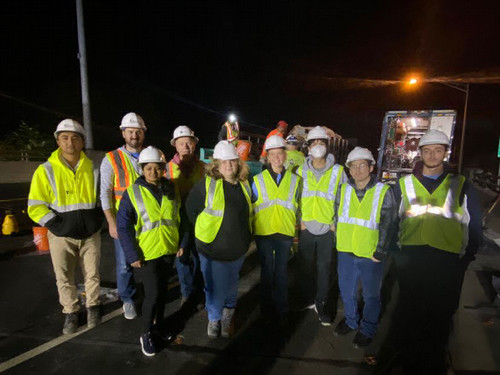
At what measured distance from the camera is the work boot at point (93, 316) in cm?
340

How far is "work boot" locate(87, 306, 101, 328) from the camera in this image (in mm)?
3399

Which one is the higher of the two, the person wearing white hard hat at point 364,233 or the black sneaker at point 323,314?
the person wearing white hard hat at point 364,233

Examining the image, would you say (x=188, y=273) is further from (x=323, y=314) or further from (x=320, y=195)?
(x=320, y=195)

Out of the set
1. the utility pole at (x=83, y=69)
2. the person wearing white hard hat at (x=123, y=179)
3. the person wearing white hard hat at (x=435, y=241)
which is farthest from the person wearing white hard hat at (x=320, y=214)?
the utility pole at (x=83, y=69)

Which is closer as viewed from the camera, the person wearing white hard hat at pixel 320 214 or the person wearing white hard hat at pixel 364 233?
the person wearing white hard hat at pixel 364 233

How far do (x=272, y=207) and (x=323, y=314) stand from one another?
1.44 metres

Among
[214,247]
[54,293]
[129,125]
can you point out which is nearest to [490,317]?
[214,247]

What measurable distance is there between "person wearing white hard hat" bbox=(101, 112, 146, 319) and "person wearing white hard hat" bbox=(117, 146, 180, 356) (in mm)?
575

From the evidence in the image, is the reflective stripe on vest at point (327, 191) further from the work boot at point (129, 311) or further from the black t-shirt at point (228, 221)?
the work boot at point (129, 311)

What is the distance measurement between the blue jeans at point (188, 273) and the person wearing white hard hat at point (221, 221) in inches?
27.9

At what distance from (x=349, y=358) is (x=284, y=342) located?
2.12ft

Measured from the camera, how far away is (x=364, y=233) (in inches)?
116

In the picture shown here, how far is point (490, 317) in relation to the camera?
3662 millimetres

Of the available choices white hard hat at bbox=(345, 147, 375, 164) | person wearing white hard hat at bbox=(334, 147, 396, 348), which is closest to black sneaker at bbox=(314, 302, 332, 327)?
person wearing white hard hat at bbox=(334, 147, 396, 348)
